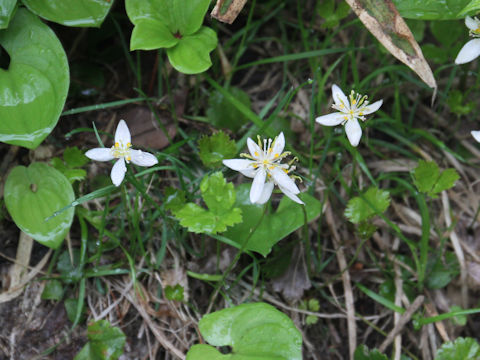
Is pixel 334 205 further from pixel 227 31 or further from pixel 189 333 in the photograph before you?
pixel 227 31

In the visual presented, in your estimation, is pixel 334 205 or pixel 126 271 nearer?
pixel 126 271

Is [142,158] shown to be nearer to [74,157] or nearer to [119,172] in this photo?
[119,172]

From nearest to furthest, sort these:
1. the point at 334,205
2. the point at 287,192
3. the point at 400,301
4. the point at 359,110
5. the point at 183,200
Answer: the point at 287,192
the point at 359,110
the point at 183,200
the point at 400,301
the point at 334,205

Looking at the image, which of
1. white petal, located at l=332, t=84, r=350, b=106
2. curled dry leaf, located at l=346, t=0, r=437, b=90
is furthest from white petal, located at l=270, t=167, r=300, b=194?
curled dry leaf, located at l=346, t=0, r=437, b=90

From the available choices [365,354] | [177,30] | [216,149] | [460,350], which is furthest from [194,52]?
[460,350]

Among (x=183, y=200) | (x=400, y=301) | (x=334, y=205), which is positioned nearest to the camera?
(x=183, y=200)

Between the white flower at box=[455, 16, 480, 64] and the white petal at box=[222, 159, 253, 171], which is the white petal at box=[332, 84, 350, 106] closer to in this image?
the white petal at box=[222, 159, 253, 171]

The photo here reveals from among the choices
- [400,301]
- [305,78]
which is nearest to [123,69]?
[305,78]

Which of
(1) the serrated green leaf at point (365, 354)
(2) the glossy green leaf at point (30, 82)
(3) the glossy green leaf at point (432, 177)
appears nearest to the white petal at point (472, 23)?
(3) the glossy green leaf at point (432, 177)
